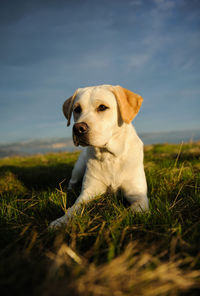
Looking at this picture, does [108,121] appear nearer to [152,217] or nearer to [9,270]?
[152,217]

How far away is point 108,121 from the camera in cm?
284

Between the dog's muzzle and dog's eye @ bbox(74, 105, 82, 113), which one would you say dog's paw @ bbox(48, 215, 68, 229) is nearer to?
the dog's muzzle

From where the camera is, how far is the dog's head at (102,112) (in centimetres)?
270

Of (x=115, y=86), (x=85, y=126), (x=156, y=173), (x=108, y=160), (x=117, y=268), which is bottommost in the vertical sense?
(x=156, y=173)

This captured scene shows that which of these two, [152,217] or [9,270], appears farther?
[152,217]

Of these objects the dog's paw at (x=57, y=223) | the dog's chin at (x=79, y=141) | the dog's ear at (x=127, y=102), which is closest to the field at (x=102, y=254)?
the dog's paw at (x=57, y=223)

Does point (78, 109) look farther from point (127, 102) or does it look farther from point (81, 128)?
point (127, 102)

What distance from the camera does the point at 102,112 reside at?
9.54 ft

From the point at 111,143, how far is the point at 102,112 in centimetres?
50

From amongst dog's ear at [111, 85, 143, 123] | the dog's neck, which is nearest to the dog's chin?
the dog's neck

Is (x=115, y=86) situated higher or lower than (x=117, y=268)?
higher

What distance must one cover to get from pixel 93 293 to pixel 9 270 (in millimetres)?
490

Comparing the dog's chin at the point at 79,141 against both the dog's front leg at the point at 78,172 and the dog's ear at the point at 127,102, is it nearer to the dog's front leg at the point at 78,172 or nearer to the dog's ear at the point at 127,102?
the dog's ear at the point at 127,102

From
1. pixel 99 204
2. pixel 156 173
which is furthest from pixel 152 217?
pixel 156 173
